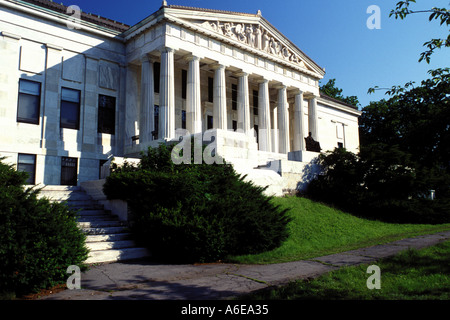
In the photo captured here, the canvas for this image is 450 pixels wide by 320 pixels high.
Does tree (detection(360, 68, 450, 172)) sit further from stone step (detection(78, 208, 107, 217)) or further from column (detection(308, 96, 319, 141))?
stone step (detection(78, 208, 107, 217))

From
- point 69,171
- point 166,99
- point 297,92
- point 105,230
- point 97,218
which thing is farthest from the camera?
point 297,92

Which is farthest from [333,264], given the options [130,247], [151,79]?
[151,79]

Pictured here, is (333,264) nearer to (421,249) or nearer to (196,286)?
(421,249)

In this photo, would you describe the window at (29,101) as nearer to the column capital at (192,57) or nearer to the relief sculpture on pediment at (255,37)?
the column capital at (192,57)

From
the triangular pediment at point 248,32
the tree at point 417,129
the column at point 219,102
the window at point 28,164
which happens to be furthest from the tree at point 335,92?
the window at point 28,164

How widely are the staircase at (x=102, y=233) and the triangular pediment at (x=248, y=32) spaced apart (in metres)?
16.3

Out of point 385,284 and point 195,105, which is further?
point 195,105

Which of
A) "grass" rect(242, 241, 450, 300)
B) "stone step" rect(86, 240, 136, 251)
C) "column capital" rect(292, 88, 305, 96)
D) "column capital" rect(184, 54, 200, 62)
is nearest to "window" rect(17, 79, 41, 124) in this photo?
"column capital" rect(184, 54, 200, 62)

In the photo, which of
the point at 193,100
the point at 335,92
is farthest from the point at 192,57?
the point at 335,92

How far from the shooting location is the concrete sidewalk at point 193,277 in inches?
251

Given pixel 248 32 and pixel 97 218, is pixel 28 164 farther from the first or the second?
pixel 248 32

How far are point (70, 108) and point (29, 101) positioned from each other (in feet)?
8.93

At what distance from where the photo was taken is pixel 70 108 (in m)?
25.6

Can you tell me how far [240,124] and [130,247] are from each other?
21364mm
